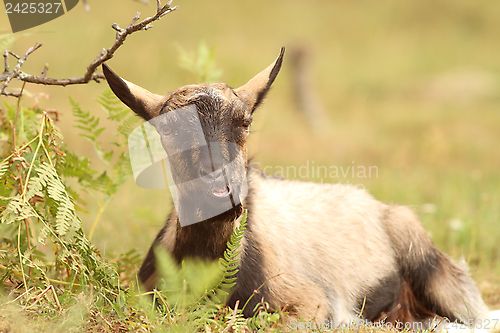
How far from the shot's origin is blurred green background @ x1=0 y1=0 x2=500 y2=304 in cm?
799

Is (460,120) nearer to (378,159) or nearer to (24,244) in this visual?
(378,159)

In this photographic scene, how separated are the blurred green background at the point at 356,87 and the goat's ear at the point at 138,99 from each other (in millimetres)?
1007

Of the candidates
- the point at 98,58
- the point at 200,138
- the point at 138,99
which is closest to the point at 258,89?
the point at 200,138

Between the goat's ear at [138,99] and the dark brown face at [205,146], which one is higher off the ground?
the goat's ear at [138,99]

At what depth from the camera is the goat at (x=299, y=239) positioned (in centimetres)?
362

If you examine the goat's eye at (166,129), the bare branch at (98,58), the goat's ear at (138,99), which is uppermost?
the bare branch at (98,58)

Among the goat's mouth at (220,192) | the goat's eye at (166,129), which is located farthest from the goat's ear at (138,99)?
the goat's mouth at (220,192)

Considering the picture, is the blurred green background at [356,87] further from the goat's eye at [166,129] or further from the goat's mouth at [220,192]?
the goat's mouth at [220,192]

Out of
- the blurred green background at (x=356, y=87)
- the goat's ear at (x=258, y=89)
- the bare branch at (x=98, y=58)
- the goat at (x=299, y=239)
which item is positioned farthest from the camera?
the blurred green background at (x=356, y=87)

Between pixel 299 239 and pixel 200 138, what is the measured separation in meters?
1.75

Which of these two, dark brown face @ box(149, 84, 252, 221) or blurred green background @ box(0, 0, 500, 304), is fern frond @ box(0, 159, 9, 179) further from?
dark brown face @ box(149, 84, 252, 221)

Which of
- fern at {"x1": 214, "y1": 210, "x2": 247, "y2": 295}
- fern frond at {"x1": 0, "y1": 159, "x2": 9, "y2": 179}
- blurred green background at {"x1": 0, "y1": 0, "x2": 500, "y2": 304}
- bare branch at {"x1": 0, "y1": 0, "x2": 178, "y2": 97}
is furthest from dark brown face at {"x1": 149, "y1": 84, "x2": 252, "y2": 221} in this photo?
blurred green background at {"x1": 0, "y1": 0, "x2": 500, "y2": 304}

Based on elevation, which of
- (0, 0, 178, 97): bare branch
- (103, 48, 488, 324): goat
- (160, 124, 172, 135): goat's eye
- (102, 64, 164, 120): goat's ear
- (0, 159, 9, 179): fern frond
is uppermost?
(0, 0, 178, 97): bare branch

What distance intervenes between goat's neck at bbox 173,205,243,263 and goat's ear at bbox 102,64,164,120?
1.04 metres
